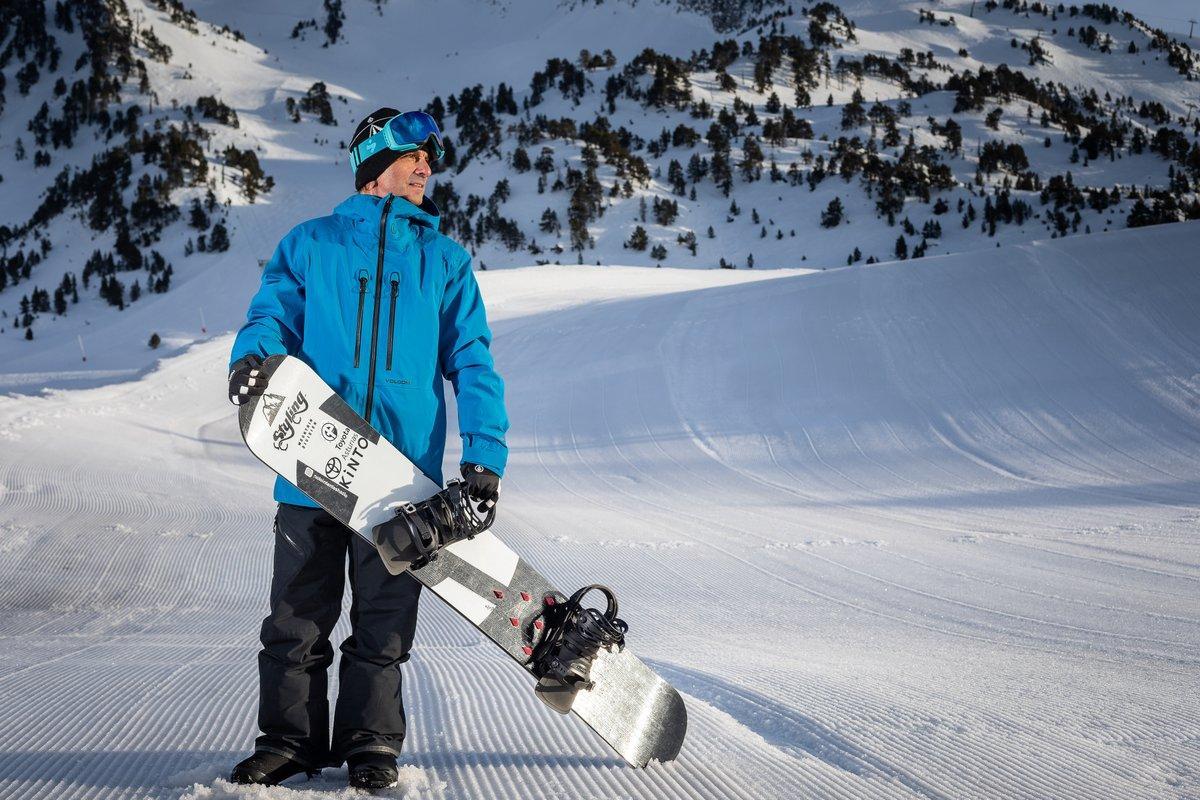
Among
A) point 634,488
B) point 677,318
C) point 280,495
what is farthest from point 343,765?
point 677,318

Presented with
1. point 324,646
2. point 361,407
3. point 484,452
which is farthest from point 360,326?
point 324,646

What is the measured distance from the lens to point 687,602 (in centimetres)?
501

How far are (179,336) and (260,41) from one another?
3527 inches

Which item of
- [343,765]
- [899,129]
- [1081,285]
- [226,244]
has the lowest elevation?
[343,765]

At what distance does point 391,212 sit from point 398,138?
0.27 m

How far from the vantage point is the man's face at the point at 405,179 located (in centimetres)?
224

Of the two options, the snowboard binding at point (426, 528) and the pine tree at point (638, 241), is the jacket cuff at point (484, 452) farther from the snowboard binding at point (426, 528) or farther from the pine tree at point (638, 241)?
the pine tree at point (638, 241)

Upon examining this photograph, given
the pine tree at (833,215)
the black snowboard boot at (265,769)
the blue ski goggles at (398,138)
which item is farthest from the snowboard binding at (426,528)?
the pine tree at (833,215)

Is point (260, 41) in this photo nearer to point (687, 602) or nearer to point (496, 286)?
point (496, 286)

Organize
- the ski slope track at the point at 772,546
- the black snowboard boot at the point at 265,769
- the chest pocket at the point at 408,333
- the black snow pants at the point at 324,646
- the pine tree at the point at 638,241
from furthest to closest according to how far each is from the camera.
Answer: the pine tree at the point at 638,241 < the ski slope track at the point at 772,546 < the chest pocket at the point at 408,333 < the black snow pants at the point at 324,646 < the black snowboard boot at the point at 265,769

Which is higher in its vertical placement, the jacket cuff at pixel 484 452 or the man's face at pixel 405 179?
the man's face at pixel 405 179

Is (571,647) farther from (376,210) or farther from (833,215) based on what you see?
(833,215)

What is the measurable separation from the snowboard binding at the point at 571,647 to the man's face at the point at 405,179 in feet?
4.21

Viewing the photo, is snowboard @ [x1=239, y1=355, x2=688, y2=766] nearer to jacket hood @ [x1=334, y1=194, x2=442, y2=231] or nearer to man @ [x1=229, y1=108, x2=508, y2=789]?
man @ [x1=229, y1=108, x2=508, y2=789]
